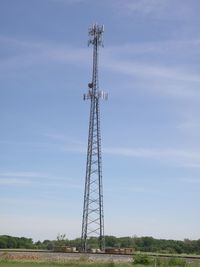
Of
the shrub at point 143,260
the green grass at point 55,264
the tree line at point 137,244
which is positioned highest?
the tree line at point 137,244

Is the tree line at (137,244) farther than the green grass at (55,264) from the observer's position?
Yes

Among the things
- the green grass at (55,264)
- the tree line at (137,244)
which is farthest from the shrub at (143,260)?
the tree line at (137,244)

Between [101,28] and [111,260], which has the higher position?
[101,28]

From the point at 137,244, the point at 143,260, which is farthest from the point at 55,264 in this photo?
the point at 137,244

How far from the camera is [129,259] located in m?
40.3

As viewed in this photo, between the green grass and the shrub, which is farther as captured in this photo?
the shrub

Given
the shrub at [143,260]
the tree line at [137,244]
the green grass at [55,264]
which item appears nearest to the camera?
the green grass at [55,264]

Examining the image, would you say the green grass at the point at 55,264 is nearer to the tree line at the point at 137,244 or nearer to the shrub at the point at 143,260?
the shrub at the point at 143,260

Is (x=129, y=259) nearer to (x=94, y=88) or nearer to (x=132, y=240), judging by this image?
(x=94, y=88)

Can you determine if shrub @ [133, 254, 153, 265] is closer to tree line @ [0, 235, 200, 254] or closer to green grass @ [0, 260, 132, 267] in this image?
green grass @ [0, 260, 132, 267]

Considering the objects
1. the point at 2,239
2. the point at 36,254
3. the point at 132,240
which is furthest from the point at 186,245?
the point at 36,254

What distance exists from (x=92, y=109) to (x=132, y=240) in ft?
185

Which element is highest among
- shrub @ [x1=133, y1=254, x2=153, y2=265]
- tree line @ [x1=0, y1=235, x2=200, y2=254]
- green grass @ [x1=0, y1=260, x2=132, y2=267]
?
tree line @ [x1=0, y1=235, x2=200, y2=254]

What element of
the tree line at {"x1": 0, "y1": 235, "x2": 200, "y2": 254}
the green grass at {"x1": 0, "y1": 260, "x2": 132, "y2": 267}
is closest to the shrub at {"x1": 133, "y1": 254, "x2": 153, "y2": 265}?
the green grass at {"x1": 0, "y1": 260, "x2": 132, "y2": 267}
